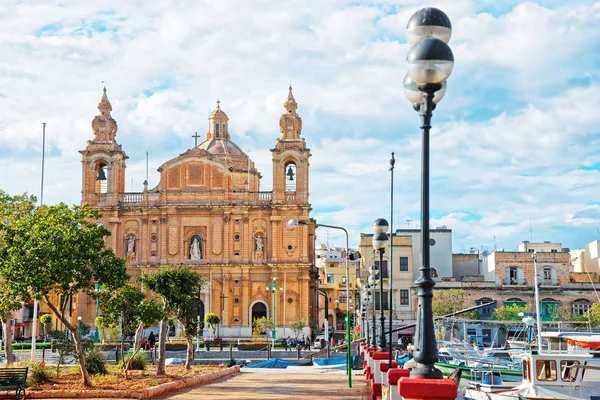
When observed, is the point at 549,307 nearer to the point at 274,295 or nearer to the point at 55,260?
the point at 274,295

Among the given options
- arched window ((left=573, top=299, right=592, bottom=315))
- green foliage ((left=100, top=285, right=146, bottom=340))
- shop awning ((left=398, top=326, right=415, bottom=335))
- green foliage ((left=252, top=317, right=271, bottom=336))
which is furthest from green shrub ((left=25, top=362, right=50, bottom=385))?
arched window ((left=573, top=299, right=592, bottom=315))

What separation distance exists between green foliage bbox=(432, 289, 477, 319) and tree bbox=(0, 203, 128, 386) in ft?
126

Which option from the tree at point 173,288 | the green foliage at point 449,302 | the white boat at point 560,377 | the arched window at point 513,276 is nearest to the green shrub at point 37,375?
the tree at point 173,288

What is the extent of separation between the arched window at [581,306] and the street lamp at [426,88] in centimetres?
5786

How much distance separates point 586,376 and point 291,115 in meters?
53.3

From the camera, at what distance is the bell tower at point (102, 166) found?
7488 cm

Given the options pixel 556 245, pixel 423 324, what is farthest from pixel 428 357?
pixel 556 245

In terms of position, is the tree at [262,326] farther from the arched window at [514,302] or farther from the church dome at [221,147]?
the church dome at [221,147]

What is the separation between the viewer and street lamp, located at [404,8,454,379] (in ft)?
30.8

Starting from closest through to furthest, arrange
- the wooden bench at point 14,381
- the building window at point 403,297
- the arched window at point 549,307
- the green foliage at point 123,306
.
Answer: the wooden bench at point 14,381 < the green foliage at point 123,306 < the arched window at point 549,307 < the building window at point 403,297

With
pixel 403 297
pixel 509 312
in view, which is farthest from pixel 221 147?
pixel 509 312

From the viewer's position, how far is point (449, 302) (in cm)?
6169

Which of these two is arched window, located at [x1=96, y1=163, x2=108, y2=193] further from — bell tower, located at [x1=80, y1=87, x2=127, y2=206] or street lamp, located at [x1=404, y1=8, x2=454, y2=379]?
street lamp, located at [x1=404, y1=8, x2=454, y2=379]

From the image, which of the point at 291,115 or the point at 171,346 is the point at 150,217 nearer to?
the point at 291,115
